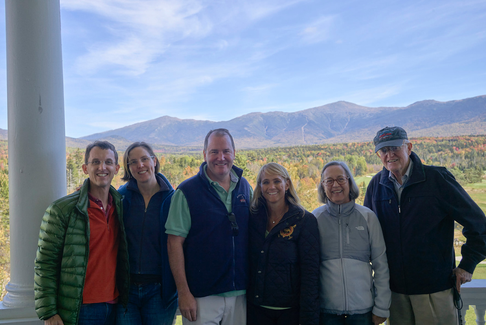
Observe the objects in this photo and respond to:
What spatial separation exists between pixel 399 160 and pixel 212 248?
126 cm

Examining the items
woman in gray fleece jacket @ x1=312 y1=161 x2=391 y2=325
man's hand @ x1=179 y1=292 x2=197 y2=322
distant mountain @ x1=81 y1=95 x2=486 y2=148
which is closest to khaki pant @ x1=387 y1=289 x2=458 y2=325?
woman in gray fleece jacket @ x1=312 y1=161 x2=391 y2=325

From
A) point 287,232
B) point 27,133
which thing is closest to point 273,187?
point 287,232

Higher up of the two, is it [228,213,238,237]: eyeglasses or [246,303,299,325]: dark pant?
[228,213,238,237]: eyeglasses

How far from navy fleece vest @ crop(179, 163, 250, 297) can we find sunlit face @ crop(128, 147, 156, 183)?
0.78 ft

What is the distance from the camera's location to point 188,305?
5.56 feet

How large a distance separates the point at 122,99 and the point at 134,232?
72.7 m

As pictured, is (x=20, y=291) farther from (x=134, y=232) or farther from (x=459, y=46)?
(x=459, y=46)

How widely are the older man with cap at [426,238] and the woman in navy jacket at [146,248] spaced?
1370 millimetres

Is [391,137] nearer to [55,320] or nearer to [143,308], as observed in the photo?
[143,308]

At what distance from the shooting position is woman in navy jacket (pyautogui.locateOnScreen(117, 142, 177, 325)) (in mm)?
1756

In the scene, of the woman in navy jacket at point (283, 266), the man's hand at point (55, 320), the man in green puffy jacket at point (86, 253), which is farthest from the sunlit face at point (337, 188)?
the man's hand at point (55, 320)

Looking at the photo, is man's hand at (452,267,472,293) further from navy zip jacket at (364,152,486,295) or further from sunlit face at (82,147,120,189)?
sunlit face at (82,147,120,189)

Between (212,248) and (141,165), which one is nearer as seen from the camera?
(212,248)

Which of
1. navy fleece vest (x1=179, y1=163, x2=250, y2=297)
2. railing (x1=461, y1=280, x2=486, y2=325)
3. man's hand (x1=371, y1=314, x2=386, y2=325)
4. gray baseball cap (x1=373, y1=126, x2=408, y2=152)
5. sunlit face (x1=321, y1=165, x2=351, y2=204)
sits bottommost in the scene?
railing (x1=461, y1=280, x2=486, y2=325)
